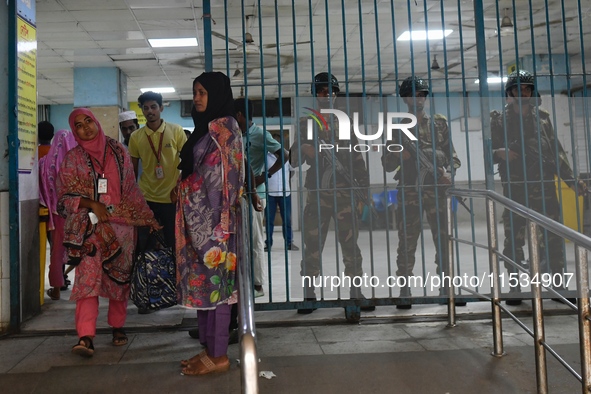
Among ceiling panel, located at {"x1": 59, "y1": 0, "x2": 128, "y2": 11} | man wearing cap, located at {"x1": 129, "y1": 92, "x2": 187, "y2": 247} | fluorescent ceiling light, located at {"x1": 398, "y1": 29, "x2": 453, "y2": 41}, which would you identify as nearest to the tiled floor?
man wearing cap, located at {"x1": 129, "y1": 92, "x2": 187, "y2": 247}

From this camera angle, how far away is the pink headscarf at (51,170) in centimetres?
469

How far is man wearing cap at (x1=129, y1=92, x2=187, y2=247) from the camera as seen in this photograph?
447cm

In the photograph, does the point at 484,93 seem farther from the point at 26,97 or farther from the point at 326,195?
the point at 26,97

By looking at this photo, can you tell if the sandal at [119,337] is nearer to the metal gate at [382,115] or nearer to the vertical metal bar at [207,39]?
the metal gate at [382,115]

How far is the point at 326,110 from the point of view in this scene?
417cm

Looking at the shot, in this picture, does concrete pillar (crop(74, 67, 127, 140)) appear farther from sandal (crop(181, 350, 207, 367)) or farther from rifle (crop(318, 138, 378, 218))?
sandal (crop(181, 350, 207, 367))

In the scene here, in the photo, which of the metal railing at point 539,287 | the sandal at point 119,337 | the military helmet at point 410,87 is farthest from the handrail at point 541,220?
the sandal at point 119,337

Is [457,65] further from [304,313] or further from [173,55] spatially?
[304,313]

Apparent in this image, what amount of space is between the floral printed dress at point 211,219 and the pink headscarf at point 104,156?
611mm

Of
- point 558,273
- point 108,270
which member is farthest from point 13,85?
point 558,273

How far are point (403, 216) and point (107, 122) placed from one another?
7884 millimetres

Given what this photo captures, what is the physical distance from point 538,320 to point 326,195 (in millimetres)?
1922

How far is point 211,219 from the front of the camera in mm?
3041

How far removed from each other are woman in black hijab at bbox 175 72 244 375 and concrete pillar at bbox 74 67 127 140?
27.4 ft
